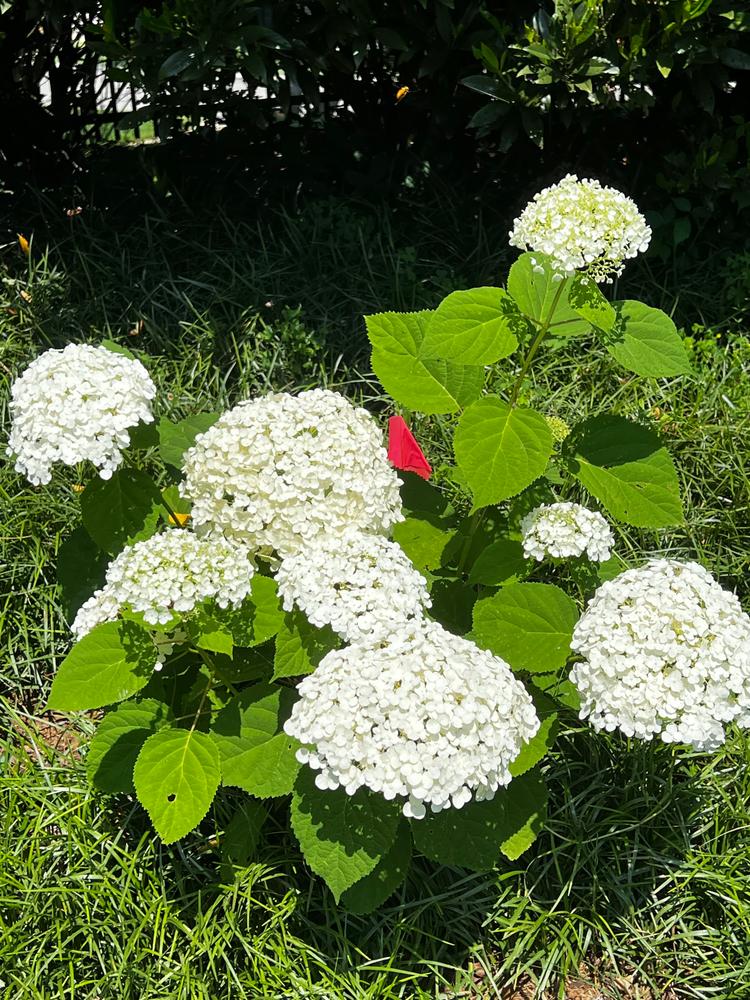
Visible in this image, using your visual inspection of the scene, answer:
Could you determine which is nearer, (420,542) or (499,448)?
(499,448)

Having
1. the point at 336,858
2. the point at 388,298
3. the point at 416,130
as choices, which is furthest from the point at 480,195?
the point at 336,858

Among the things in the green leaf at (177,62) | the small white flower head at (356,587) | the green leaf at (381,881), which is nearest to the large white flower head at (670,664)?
the small white flower head at (356,587)

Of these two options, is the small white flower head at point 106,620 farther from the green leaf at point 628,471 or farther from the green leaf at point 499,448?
the green leaf at point 628,471

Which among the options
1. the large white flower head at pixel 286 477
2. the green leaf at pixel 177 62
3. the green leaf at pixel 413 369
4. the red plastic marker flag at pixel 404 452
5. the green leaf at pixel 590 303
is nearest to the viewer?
the green leaf at pixel 590 303

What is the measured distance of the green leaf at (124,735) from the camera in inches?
81.7

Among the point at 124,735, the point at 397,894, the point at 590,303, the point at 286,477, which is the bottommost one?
the point at 397,894

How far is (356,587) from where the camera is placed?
1767 millimetres

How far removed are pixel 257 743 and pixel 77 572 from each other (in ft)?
2.28

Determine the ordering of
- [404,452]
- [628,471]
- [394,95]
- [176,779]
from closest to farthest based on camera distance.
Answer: [176,779]
[628,471]
[404,452]
[394,95]

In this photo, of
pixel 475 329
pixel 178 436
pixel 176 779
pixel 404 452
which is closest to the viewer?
pixel 176 779

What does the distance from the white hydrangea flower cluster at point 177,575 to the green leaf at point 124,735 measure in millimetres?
377

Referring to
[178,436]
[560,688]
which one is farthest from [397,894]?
[178,436]

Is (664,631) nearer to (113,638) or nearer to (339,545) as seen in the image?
(339,545)

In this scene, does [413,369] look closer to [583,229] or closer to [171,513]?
[583,229]
